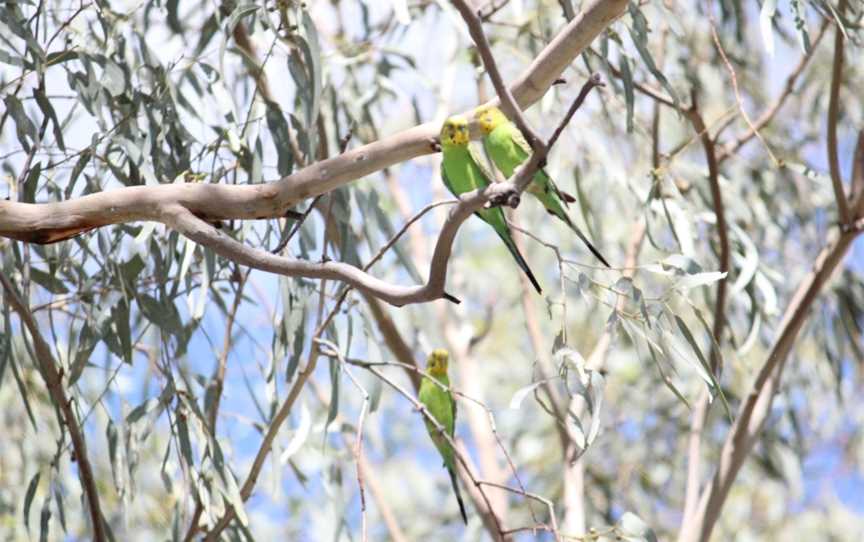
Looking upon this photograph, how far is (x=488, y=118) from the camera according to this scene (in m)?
1.87

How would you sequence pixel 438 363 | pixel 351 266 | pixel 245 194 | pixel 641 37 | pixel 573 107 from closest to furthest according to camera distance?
pixel 573 107
pixel 351 266
pixel 245 194
pixel 641 37
pixel 438 363

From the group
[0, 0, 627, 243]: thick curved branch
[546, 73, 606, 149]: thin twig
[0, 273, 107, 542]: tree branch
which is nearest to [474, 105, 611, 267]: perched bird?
[0, 0, 627, 243]: thick curved branch

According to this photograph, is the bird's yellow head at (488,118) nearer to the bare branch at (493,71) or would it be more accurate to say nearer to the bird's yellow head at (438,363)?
A: the bare branch at (493,71)

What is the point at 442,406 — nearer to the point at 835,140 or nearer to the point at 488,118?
the point at 488,118

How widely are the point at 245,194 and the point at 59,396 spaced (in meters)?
0.70

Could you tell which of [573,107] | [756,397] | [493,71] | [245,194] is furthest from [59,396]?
[756,397]

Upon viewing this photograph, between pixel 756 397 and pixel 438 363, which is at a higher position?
pixel 438 363

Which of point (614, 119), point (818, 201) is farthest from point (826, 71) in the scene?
point (614, 119)

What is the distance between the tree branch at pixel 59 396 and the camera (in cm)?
210

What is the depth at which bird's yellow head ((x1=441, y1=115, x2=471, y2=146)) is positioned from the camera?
1797 millimetres

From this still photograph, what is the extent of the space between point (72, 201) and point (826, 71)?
2.90m

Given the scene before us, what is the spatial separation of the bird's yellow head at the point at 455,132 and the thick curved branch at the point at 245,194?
0.07 feet

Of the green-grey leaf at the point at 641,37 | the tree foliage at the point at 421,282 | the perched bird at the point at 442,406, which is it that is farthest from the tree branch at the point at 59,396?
the green-grey leaf at the point at 641,37

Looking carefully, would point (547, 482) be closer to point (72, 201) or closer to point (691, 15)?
point (691, 15)
